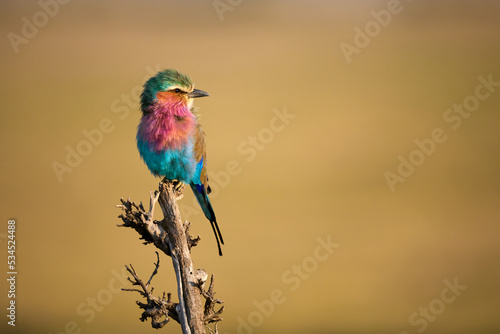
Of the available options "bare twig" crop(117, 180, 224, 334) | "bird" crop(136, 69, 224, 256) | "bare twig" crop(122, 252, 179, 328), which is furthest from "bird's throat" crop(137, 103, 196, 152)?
"bare twig" crop(122, 252, 179, 328)

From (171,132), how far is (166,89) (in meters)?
0.41

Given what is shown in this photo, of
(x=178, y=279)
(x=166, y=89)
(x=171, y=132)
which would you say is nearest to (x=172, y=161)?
(x=171, y=132)

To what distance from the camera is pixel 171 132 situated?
496 cm

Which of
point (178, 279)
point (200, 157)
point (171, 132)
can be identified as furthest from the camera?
point (200, 157)

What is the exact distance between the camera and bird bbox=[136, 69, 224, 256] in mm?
4977

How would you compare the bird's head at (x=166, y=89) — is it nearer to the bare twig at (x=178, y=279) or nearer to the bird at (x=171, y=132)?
the bird at (x=171, y=132)

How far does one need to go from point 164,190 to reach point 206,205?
1070mm

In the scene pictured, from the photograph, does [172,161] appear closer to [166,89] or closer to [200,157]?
[200,157]

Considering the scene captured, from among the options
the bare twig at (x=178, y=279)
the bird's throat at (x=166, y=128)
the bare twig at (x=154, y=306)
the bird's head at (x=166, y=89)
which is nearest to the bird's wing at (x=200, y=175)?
the bird's throat at (x=166, y=128)

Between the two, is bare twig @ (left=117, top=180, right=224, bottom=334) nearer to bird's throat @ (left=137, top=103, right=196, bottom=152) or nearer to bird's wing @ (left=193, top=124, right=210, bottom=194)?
bird's throat @ (left=137, top=103, right=196, bottom=152)

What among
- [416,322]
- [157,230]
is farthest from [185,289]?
[416,322]

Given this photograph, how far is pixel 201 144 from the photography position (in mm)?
5145

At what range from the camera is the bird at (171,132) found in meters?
4.98

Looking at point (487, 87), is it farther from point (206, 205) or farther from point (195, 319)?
point (195, 319)
